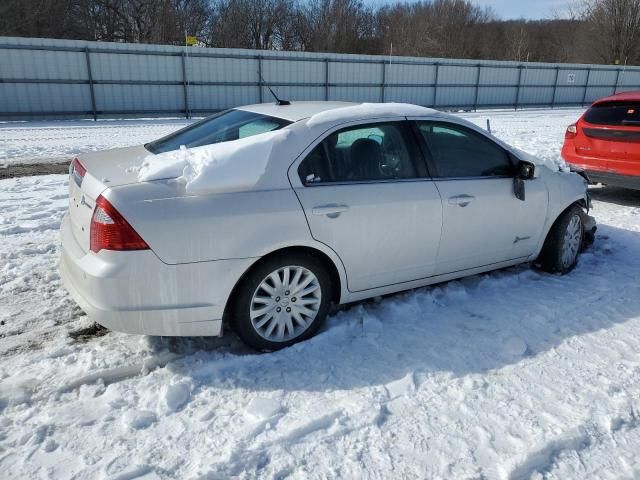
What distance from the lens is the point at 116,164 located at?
338 centimetres

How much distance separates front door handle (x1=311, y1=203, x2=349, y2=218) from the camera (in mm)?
3258

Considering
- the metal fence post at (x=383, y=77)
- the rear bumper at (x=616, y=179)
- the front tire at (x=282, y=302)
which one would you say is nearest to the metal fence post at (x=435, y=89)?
the metal fence post at (x=383, y=77)

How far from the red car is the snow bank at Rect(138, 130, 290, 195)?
5654 mm

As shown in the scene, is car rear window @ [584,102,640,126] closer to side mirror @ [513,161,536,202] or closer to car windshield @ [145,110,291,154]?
side mirror @ [513,161,536,202]

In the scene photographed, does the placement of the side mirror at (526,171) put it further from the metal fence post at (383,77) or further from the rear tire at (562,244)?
the metal fence post at (383,77)

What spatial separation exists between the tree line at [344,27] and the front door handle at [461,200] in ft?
100

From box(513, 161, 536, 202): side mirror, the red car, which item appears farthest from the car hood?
the red car

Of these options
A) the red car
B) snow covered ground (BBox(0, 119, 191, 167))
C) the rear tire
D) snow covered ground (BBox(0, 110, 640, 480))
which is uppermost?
the red car

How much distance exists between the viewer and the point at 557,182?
4582 millimetres

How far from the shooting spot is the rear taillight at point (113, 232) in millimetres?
2791

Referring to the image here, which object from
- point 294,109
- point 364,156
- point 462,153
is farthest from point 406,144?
point 294,109

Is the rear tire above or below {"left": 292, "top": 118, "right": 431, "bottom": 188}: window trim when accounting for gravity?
below

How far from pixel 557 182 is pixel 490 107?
23338mm

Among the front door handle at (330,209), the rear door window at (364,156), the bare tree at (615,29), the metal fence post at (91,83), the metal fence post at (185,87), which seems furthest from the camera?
the bare tree at (615,29)
